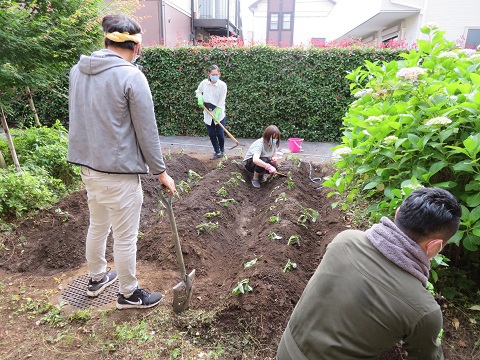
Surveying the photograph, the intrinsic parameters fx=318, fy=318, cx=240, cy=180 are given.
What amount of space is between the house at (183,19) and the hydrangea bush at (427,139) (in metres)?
9.85

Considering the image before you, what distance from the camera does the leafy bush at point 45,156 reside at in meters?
5.31

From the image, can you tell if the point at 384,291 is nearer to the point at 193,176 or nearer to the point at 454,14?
the point at 193,176

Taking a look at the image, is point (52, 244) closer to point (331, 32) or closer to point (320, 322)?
point (320, 322)

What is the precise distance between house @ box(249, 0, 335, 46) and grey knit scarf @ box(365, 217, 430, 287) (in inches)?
1639

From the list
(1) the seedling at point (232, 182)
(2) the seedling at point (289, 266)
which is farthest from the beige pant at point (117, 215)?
(1) the seedling at point (232, 182)

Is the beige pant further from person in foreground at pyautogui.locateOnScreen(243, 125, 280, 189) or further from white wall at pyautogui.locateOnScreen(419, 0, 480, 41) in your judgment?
white wall at pyautogui.locateOnScreen(419, 0, 480, 41)

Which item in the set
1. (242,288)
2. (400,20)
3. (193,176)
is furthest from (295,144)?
(400,20)

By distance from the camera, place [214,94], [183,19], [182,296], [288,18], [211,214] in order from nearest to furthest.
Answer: [182,296] → [211,214] → [214,94] → [183,19] → [288,18]

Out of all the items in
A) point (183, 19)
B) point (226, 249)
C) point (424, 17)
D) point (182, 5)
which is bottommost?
point (226, 249)

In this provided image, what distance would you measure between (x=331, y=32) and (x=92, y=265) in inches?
1006

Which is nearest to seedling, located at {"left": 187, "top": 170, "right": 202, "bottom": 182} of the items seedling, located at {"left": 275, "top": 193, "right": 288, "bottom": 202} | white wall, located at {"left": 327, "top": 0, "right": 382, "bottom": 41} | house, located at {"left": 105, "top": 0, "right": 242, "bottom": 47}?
seedling, located at {"left": 275, "top": 193, "right": 288, "bottom": 202}

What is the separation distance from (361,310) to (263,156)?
467 centimetres

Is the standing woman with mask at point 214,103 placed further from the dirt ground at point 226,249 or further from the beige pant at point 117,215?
the beige pant at point 117,215

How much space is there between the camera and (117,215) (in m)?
2.47
